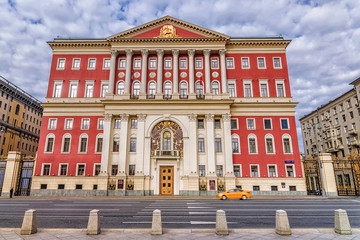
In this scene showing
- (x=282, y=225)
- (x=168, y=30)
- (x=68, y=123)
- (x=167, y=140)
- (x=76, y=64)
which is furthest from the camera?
(x=76, y=64)

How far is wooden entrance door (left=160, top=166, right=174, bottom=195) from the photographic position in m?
35.6

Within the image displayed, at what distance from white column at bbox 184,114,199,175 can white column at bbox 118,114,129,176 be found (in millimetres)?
9564

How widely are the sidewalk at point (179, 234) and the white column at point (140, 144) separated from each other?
82.1ft

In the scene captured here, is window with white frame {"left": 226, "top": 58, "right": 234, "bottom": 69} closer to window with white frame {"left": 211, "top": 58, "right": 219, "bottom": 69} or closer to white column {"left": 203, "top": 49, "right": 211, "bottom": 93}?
window with white frame {"left": 211, "top": 58, "right": 219, "bottom": 69}

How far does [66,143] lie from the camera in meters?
38.1

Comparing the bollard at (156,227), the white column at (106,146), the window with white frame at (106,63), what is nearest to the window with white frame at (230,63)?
the window with white frame at (106,63)

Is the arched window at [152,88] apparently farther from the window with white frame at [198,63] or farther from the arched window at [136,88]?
the window with white frame at [198,63]

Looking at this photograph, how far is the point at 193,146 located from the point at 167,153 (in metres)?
4.26

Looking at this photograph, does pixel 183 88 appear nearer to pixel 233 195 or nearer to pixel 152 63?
pixel 152 63

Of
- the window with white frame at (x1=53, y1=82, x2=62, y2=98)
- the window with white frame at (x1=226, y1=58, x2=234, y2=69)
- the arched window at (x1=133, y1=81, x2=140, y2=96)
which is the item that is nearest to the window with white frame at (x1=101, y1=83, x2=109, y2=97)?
the arched window at (x1=133, y1=81, x2=140, y2=96)

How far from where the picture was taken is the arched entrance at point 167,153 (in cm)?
3588

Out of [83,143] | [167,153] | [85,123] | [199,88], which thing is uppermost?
[199,88]

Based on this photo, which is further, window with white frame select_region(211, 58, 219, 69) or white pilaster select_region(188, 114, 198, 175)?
window with white frame select_region(211, 58, 219, 69)

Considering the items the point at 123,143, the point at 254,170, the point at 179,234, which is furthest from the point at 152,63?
the point at 179,234
